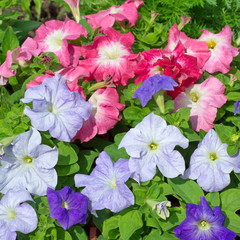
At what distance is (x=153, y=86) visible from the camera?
1432mm

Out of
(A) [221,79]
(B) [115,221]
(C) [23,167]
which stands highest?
(A) [221,79]

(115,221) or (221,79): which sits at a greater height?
(221,79)

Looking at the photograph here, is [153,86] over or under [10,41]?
over

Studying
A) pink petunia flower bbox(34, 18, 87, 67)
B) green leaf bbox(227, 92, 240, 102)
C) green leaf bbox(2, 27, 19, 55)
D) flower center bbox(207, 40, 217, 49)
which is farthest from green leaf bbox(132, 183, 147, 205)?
green leaf bbox(2, 27, 19, 55)

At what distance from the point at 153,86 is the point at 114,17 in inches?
20.0

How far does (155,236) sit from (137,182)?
184mm

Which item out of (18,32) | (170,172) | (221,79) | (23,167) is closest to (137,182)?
(170,172)

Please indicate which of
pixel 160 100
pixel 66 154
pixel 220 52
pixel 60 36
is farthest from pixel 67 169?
pixel 220 52

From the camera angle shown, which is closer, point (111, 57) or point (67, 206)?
point (67, 206)

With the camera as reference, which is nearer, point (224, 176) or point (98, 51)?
point (224, 176)

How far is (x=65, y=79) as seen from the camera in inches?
60.0

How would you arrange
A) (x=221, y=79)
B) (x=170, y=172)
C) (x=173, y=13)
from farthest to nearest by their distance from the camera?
(x=173, y=13) < (x=221, y=79) < (x=170, y=172)

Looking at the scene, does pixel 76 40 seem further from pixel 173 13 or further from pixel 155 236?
pixel 155 236

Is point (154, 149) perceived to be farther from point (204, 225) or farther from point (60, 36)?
point (60, 36)
